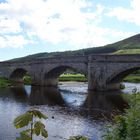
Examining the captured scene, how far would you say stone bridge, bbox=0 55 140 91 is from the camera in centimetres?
7406

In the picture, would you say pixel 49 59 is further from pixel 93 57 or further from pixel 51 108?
pixel 51 108

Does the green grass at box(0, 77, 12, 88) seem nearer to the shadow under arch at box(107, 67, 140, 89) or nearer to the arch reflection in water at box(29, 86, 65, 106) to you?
the arch reflection in water at box(29, 86, 65, 106)

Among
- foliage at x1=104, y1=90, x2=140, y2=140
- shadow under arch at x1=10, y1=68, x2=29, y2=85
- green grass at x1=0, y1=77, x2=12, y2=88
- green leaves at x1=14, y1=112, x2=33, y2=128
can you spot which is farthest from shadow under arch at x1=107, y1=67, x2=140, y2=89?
green leaves at x1=14, y1=112, x2=33, y2=128

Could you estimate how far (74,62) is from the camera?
84.8 meters

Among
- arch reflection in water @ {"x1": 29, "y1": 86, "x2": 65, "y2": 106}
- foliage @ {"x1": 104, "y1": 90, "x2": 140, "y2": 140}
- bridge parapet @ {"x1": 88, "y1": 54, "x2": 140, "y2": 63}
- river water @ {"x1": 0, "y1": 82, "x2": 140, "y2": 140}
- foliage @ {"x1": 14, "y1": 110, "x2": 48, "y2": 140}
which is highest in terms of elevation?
bridge parapet @ {"x1": 88, "y1": 54, "x2": 140, "y2": 63}

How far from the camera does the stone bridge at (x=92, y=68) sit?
2916 inches

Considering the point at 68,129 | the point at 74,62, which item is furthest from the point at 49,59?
the point at 68,129

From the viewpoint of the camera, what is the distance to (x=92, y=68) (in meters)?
78.3

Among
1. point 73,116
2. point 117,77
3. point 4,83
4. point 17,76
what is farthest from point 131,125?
point 17,76

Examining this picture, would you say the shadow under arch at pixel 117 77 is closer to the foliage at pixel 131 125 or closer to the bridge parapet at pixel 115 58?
the bridge parapet at pixel 115 58

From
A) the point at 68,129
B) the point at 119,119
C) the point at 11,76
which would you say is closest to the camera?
the point at 119,119

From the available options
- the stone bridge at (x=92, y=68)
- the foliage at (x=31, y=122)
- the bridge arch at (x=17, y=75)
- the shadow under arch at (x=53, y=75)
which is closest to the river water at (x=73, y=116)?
the stone bridge at (x=92, y=68)

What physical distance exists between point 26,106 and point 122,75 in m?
31.6

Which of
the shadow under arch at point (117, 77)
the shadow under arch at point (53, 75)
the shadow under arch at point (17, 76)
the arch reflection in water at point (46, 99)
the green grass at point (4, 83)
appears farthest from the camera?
the shadow under arch at point (17, 76)
